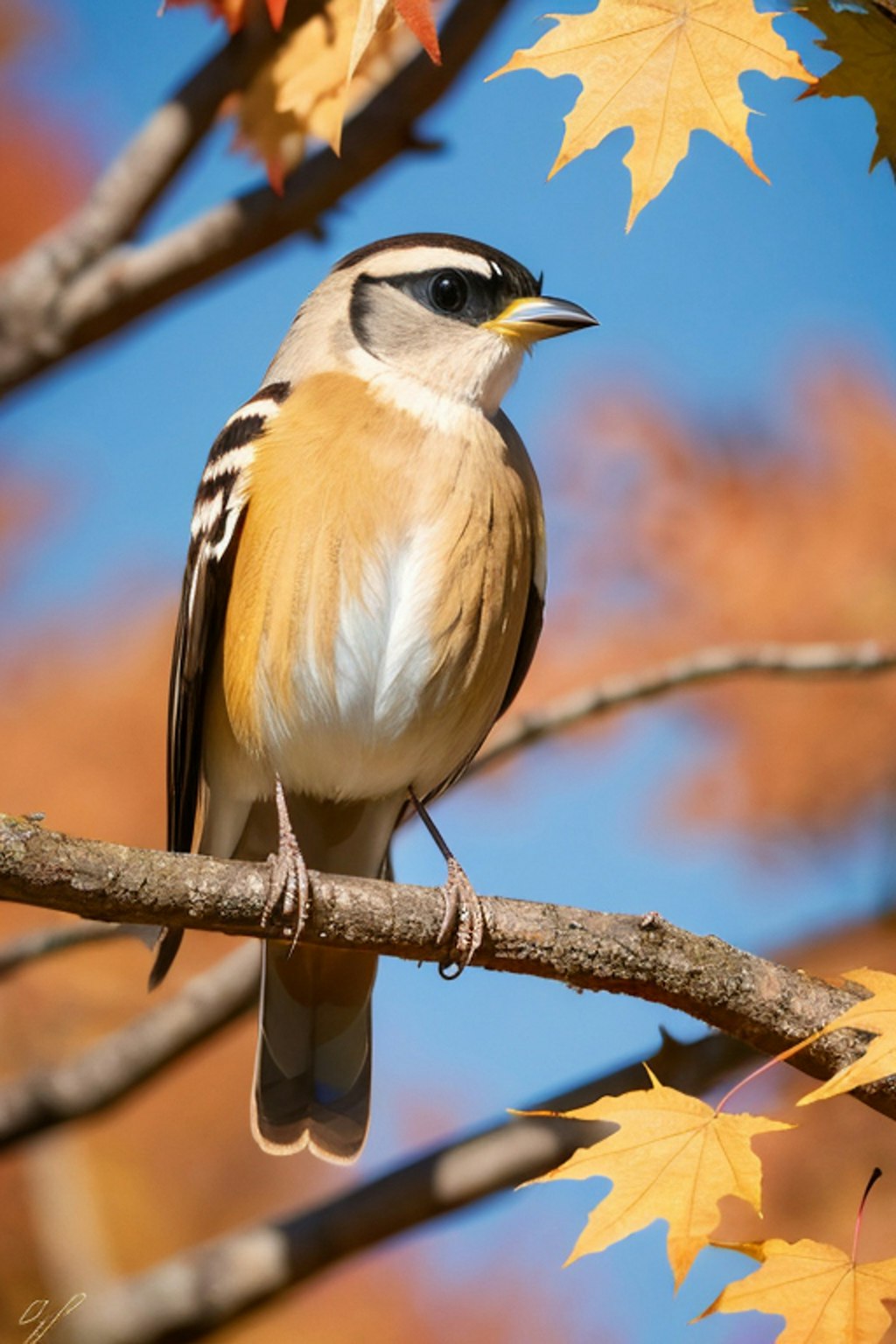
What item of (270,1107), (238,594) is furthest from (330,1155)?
(238,594)

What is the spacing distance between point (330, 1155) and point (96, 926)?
0.91m

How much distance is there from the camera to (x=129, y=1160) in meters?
6.38

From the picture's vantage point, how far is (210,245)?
13.8 ft

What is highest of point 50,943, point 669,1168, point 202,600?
point 202,600

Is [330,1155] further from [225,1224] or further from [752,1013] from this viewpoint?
[225,1224]

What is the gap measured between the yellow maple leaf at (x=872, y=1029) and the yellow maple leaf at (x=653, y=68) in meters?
1.35

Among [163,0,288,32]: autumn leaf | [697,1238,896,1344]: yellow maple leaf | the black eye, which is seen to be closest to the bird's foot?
[697,1238,896,1344]: yellow maple leaf

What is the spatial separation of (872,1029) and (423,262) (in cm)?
244

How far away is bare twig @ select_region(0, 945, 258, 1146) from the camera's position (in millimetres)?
4008

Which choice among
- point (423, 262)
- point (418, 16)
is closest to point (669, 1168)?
point (418, 16)

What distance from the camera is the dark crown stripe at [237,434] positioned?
355cm

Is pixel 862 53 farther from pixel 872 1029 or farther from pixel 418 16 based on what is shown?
pixel 872 1029

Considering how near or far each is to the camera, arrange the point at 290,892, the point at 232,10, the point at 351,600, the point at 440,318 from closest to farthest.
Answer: the point at 290,892 < the point at 351,600 < the point at 440,318 < the point at 232,10

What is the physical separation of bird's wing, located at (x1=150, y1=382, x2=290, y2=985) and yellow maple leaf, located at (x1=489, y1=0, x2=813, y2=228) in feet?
4.56
